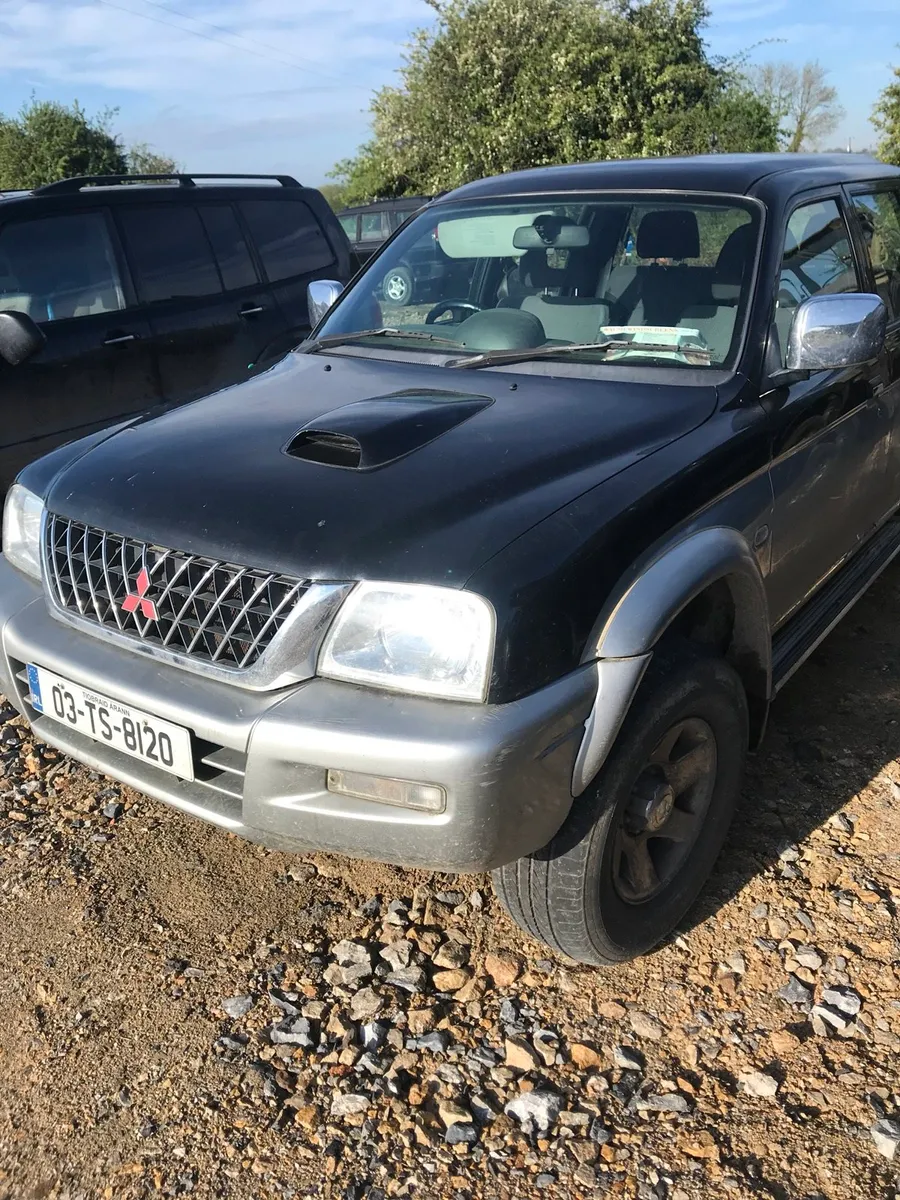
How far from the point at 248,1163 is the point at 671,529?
1560 mm

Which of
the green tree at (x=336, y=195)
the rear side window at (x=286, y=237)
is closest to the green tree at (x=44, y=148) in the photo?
the green tree at (x=336, y=195)

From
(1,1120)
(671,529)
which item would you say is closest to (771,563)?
(671,529)

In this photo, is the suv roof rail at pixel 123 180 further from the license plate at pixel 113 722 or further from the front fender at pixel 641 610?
the front fender at pixel 641 610

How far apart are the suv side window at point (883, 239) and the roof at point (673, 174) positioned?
0.43ft

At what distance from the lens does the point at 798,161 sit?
3455 mm

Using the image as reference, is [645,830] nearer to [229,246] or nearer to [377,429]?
[377,429]

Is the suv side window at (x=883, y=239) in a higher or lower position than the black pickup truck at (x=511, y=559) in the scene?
higher

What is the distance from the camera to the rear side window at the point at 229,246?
5750 millimetres

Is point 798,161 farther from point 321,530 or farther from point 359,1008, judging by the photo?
point 359,1008

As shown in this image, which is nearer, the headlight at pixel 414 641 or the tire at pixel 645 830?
the headlight at pixel 414 641

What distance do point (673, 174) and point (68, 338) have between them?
10.6ft

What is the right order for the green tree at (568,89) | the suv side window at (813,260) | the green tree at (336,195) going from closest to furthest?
the suv side window at (813,260) < the green tree at (568,89) < the green tree at (336,195)

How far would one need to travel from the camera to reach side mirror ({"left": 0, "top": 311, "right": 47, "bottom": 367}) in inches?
179

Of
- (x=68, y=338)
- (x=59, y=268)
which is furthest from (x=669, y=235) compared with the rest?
(x=59, y=268)
